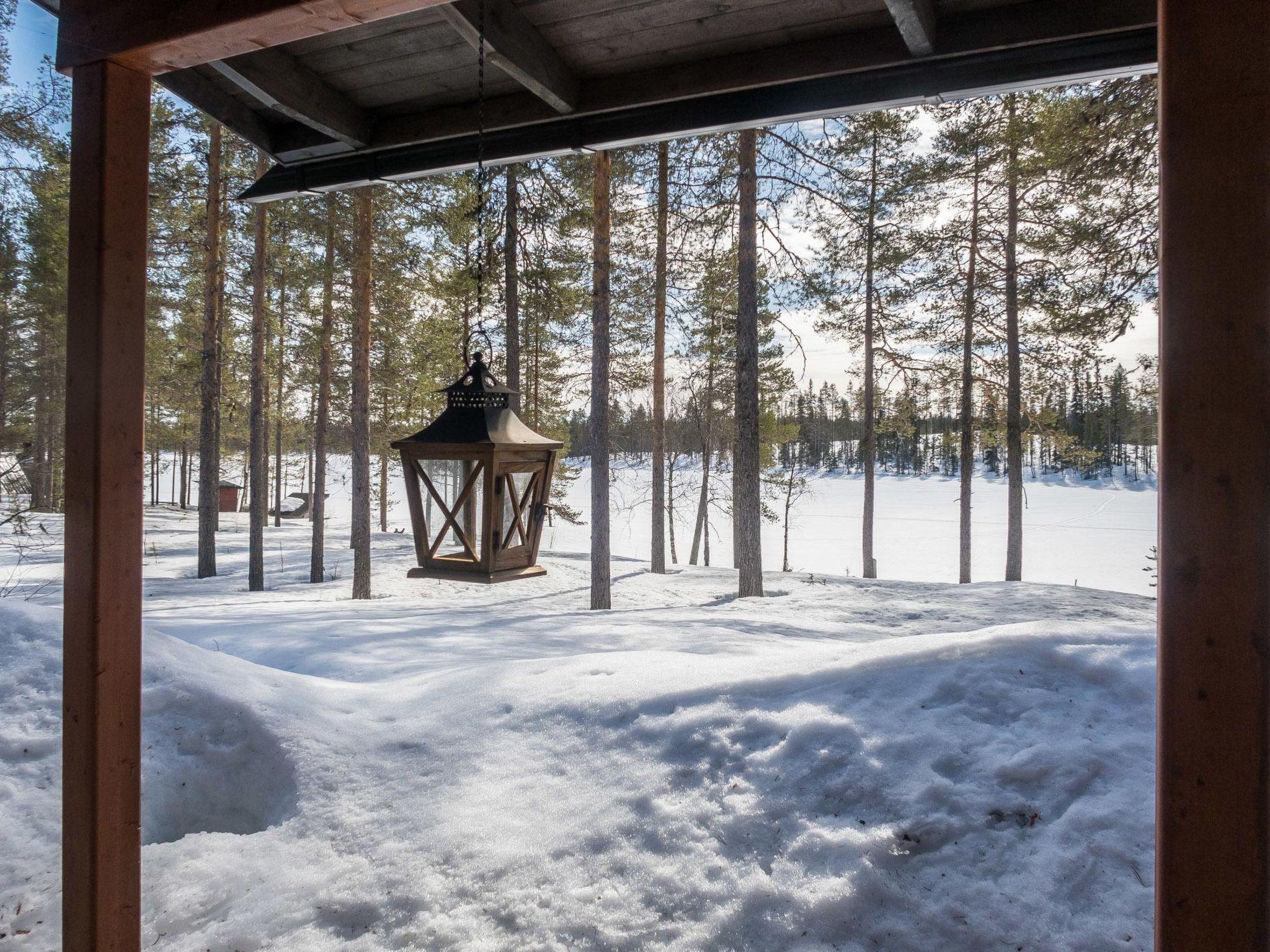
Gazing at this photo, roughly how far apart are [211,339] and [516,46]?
9.20 metres

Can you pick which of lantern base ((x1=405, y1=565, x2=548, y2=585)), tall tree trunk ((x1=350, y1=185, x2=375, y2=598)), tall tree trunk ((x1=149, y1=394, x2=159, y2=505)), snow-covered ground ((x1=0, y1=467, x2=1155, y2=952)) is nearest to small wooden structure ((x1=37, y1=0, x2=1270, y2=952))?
snow-covered ground ((x1=0, y1=467, x2=1155, y2=952))

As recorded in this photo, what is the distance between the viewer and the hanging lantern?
223 centimetres

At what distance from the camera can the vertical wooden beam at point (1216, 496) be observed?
0.96 metres

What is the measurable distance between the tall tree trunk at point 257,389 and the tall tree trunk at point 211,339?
48cm

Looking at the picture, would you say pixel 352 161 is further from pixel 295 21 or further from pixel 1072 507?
pixel 1072 507

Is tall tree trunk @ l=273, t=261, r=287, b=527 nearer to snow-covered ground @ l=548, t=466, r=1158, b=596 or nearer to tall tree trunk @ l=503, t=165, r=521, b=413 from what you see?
tall tree trunk @ l=503, t=165, r=521, b=413

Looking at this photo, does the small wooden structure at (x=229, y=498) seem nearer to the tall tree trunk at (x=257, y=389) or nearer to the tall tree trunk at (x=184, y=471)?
the tall tree trunk at (x=184, y=471)

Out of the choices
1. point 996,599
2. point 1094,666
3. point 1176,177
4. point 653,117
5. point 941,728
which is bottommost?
point 996,599

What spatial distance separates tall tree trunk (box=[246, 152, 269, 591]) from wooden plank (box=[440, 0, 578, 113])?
871 centimetres

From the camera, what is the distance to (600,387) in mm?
8008

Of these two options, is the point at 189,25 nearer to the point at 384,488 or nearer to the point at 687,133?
the point at 687,133

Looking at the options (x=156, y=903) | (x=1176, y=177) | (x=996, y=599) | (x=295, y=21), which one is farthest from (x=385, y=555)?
(x=1176, y=177)

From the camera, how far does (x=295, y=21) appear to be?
5.22 feet

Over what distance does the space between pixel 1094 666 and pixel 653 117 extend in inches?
113
